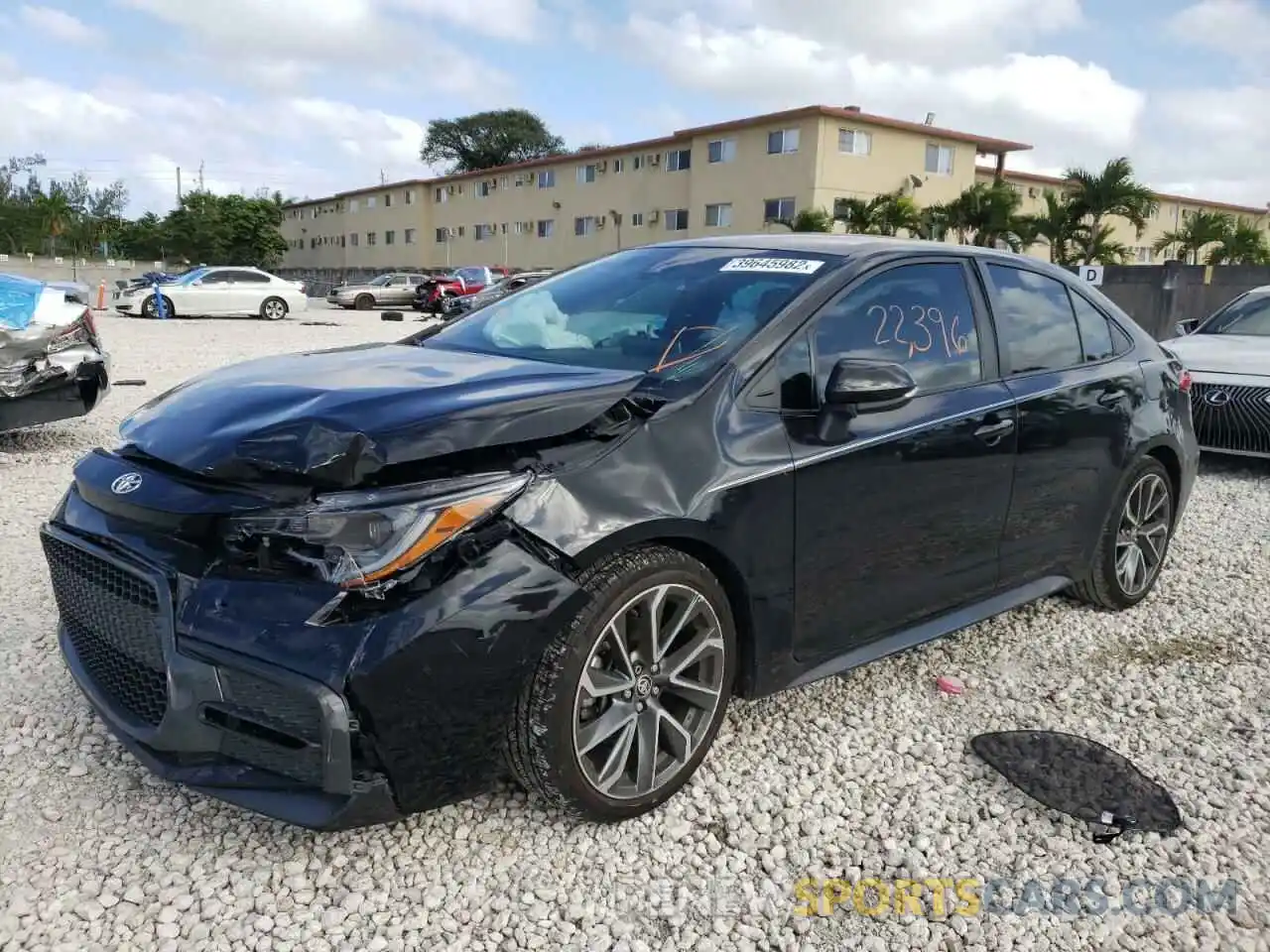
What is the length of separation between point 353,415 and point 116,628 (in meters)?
0.87

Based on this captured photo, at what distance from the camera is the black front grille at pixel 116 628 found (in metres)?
2.48

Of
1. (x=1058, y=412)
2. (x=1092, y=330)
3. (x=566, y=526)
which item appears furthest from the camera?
(x=1092, y=330)

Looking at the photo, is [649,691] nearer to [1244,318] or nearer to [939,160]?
[1244,318]

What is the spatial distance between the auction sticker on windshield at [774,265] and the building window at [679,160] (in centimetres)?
3872

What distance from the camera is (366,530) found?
91.0 inches

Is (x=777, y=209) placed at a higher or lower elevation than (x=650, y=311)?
higher

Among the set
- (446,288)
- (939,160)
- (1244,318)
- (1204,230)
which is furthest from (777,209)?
(1244,318)

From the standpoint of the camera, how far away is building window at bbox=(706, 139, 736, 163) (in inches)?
1505

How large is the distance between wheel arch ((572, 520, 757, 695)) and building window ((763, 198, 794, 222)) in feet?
114

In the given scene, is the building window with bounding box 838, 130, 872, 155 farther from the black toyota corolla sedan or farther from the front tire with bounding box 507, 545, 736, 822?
the front tire with bounding box 507, 545, 736, 822

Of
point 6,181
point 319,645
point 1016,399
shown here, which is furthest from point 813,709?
point 6,181

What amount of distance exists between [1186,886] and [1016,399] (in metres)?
1.76

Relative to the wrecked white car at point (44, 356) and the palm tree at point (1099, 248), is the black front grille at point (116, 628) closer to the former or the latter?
the wrecked white car at point (44, 356)

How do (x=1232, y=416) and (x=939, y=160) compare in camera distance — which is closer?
(x=1232, y=416)
